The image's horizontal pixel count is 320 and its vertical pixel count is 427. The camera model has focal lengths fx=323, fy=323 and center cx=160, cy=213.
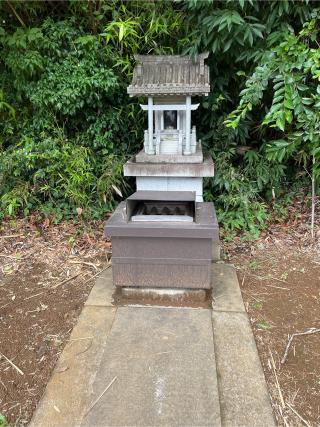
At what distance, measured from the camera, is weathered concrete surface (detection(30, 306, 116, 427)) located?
1568mm

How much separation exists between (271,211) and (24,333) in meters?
2.99

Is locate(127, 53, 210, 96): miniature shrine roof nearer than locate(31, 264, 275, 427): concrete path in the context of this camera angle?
No

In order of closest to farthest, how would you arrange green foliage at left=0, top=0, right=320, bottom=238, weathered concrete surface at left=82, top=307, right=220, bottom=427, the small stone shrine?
weathered concrete surface at left=82, top=307, right=220, bottom=427 < the small stone shrine < green foliage at left=0, top=0, right=320, bottom=238

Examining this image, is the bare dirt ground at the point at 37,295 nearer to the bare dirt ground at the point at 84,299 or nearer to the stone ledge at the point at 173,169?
the bare dirt ground at the point at 84,299

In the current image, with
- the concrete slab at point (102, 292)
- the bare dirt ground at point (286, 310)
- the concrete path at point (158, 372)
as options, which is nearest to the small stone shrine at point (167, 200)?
the concrete slab at point (102, 292)

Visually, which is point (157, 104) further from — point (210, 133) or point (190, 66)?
point (210, 133)

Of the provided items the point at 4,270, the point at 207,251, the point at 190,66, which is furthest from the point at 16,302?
the point at 190,66

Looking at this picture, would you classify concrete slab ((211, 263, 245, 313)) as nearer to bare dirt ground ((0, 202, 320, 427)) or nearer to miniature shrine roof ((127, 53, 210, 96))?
bare dirt ground ((0, 202, 320, 427))

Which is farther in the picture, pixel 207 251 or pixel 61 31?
pixel 61 31

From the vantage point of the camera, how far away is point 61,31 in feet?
11.3

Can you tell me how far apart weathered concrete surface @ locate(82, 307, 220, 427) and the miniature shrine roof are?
1841mm

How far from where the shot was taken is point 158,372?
1804 millimetres

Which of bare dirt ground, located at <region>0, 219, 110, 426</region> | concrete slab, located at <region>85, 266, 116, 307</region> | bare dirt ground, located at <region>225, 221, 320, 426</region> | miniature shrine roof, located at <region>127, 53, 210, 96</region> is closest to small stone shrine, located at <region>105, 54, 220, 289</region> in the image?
miniature shrine roof, located at <region>127, 53, 210, 96</region>

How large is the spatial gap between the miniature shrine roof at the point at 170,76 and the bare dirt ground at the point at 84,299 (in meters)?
1.56
